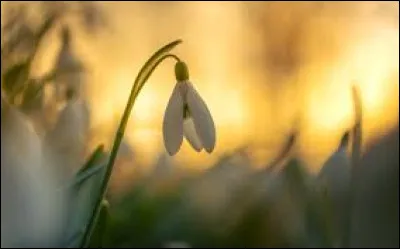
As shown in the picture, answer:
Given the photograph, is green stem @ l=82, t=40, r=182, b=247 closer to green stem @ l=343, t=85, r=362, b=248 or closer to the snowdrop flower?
the snowdrop flower

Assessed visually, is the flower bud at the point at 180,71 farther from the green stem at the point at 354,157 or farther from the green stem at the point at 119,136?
the green stem at the point at 354,157

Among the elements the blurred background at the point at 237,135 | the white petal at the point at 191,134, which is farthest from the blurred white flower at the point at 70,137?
the white petal at the point at 191,134

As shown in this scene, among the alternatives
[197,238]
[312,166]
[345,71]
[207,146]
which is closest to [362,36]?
[345,71]

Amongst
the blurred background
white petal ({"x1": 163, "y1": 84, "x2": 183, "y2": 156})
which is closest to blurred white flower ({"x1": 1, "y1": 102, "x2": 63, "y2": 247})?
the blurred background

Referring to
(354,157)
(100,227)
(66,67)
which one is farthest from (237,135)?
(100,227)

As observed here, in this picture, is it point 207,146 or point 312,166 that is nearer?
point 207,146

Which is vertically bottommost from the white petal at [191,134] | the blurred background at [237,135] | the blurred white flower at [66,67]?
the blurred background at [237,135]

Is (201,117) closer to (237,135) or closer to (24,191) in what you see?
(24,191)

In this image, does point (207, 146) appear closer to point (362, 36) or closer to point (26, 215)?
point (26, 215)
